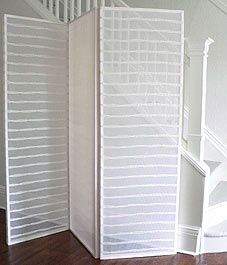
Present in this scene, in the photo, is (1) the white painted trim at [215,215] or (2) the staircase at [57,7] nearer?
(1) the white painted trim at [215,215]

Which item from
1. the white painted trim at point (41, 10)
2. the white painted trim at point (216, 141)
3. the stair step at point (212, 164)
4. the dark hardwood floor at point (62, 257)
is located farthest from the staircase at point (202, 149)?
the white painted trim at point (41, 10)

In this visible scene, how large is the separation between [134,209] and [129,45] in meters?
1.28

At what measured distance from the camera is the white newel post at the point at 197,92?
2.85 m

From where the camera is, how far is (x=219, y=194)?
3500 millimetres

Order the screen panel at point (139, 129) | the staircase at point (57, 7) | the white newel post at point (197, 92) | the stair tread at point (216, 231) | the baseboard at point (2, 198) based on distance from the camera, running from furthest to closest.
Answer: the baseboard at point (2, 198)
the staircase at point (57, 7)
the stair tread at point (216, 231)
the white newel post at point (197, 92)
the screen panel at point (139, 129)

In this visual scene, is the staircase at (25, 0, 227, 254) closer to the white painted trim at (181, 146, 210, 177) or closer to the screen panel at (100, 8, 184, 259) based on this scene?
the white painted trim at (181, 146, 210, 177)

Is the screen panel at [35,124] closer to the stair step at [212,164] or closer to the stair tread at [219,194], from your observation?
the stair tread at [219,194]

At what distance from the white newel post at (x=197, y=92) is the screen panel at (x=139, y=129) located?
0.16 meters

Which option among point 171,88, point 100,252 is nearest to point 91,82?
point 171,88

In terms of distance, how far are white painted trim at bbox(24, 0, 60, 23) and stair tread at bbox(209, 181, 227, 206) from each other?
7.37 ft

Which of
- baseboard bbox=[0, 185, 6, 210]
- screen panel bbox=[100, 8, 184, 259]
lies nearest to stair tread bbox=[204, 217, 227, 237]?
screen panel bbox=[100, 8, 184, 259]

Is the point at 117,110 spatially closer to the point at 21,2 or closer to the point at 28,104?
the point at 28,104

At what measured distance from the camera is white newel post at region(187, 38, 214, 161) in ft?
9.36

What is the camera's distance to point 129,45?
8.99ft
